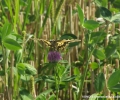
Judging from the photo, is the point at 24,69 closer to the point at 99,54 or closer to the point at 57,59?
the point at 57,59

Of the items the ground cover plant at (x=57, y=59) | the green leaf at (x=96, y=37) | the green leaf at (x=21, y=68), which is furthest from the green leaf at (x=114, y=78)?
the green leaf at (x=21, y=68)

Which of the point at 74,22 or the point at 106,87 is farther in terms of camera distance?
the point at 74,22

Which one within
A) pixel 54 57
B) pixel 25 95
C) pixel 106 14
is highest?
pixel 106 14

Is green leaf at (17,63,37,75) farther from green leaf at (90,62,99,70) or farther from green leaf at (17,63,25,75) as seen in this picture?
green leaf at (90,62,99,70)

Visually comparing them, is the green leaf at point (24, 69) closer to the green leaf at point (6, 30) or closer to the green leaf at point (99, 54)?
the green leaf at point (6, 30)

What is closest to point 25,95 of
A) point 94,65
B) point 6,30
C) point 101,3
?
point 6,30

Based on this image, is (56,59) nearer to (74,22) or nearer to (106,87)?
(106,87)

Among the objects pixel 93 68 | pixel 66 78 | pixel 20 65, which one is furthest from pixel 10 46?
pixel 93 68

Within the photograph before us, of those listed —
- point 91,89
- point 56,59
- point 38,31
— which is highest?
point 38,31
